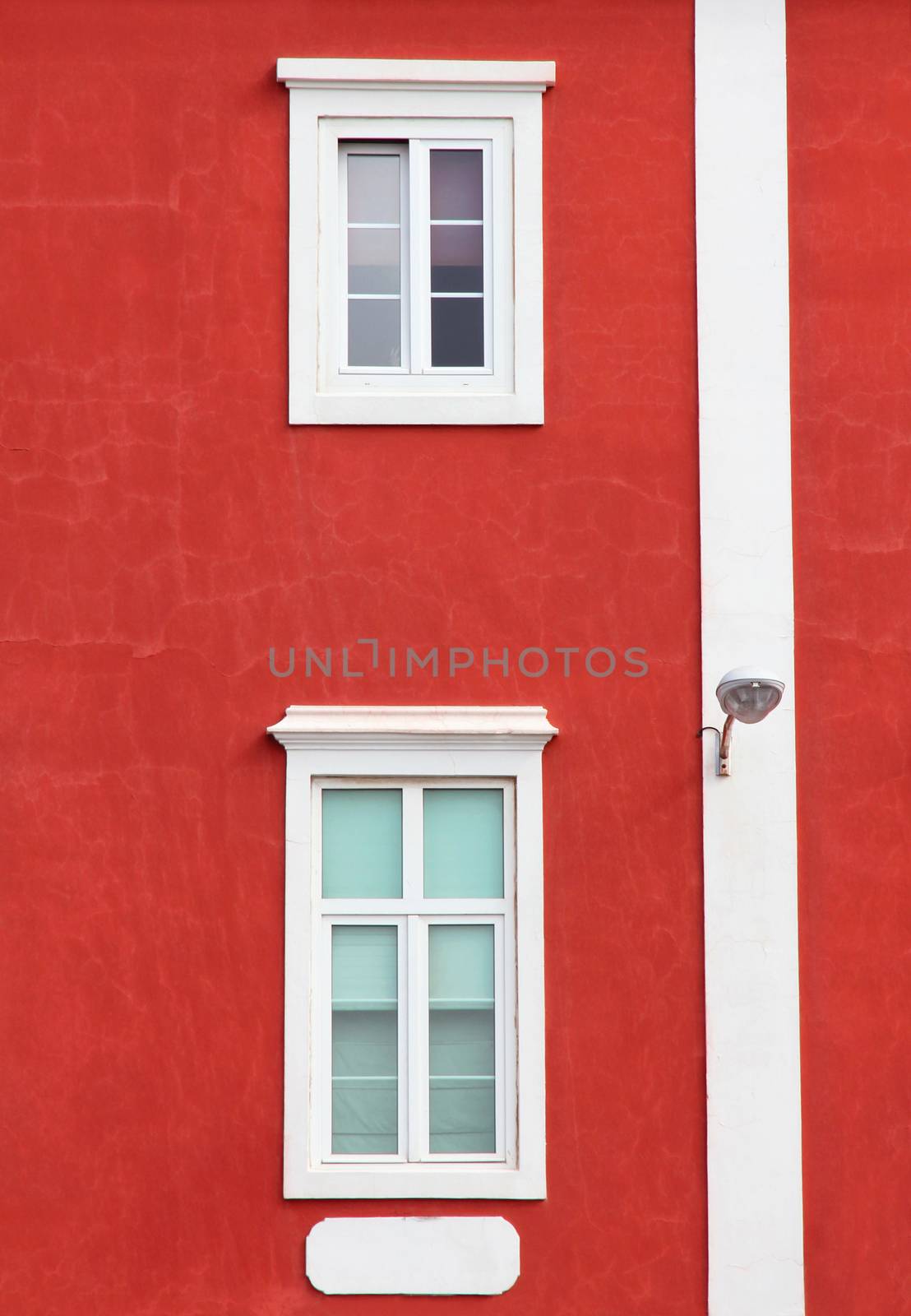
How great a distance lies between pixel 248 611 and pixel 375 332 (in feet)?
4.89

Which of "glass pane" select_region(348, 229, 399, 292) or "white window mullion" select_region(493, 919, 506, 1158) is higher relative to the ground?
"glass pane" select_region(348, 229, 399, 292)

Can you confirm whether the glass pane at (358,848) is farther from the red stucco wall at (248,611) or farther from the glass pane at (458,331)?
the glass pane at (458,331)

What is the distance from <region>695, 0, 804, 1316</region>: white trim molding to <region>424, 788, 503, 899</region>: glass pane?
965 millimetres

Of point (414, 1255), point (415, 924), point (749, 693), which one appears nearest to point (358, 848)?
point (415, 924)

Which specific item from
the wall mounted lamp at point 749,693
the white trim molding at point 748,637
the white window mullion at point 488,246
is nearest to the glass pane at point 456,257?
the white window mullion at point 488,246

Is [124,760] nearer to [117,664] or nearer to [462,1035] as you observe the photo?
[117,664]

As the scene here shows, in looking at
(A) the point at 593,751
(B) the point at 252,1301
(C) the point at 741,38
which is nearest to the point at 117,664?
(A) the point at 593,751

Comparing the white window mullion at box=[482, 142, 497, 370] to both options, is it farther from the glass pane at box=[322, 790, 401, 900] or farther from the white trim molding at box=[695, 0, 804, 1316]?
the glass pane at box=[322, 790, 401, 900]

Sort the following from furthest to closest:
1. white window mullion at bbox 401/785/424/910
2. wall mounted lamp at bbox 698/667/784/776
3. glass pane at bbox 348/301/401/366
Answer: glass pane at bbox 348/301/401/366, white window mullion at bbox 401/785/424/910, wall mounted lamp at bbox 698/667/784/776

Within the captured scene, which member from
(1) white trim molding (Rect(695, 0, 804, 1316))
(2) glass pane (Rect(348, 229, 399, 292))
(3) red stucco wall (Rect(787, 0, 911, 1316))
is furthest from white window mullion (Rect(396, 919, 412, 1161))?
(2) glass pane (Rect(348, 229, 399, 292))

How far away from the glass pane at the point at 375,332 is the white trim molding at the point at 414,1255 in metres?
3.93

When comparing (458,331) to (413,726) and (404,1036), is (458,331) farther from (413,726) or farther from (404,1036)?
(404,1036)

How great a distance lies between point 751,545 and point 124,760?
119 inches

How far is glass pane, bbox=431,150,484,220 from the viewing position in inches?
325
